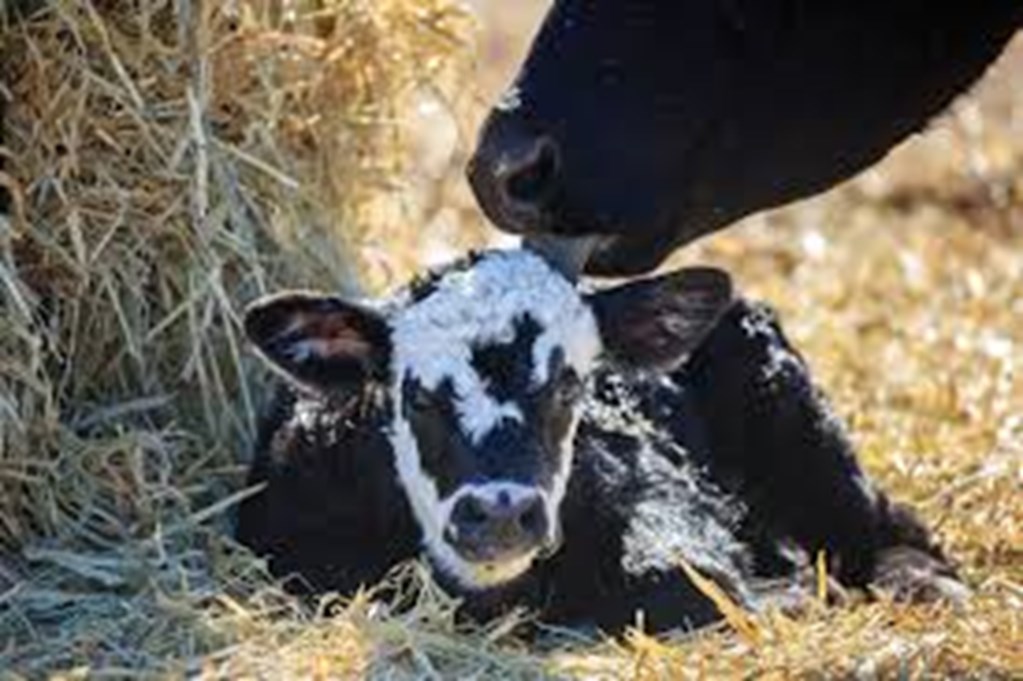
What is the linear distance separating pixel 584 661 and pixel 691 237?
3.49 feet

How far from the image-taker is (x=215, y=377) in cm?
742

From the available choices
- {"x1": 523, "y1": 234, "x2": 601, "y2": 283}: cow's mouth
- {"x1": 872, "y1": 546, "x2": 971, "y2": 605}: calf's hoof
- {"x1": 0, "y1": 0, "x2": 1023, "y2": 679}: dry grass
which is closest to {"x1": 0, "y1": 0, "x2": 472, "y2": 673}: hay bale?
{"x1": 0, "y1": 0, "x2": 1023, "y2": 679}: dry grass

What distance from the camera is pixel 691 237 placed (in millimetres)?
6973

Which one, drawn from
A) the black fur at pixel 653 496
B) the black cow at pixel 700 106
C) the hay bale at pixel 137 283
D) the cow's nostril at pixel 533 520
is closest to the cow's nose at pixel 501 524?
the cow's nostril at pixel 533 520

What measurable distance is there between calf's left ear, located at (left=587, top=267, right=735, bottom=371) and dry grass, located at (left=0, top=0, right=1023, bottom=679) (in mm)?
648

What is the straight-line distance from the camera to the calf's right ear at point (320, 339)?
21.7ft

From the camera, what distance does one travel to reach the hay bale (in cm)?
679

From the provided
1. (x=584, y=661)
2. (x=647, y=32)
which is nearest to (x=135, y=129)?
(x=647, y=32)

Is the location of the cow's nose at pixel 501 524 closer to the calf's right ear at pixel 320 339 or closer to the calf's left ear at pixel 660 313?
the calf's right ear at pixel 320 339

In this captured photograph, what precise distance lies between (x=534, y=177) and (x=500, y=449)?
0.57m

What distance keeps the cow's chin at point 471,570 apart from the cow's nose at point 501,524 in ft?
0.54

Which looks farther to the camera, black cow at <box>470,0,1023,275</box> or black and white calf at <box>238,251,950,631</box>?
black cow at <box>470,0,1023,275</box>

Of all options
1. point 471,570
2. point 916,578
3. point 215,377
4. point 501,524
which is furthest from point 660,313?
point 215,377

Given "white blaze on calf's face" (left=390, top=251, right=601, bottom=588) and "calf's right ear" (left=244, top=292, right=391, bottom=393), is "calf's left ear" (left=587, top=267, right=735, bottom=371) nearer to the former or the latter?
"white blaze on calf's face" (left=390, top=251, right=601, bottom=588)
